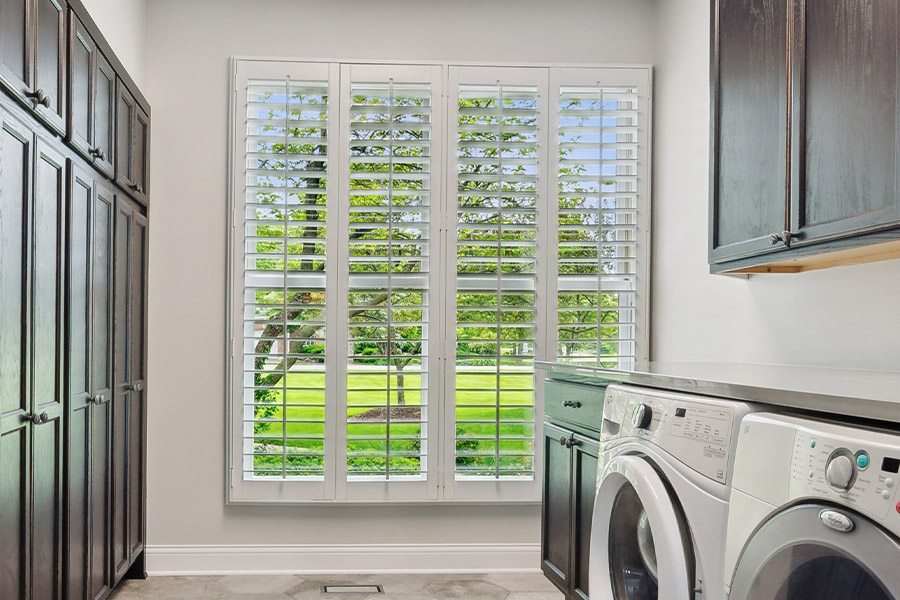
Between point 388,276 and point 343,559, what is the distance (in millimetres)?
1274

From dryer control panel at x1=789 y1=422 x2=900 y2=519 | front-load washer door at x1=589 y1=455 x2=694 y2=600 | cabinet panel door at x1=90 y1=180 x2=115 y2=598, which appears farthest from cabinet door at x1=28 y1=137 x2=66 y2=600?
dryer control panel at x1=789 y1=422 x2=900 y2=519

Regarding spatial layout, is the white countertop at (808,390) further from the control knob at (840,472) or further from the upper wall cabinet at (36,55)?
the upper wall cabinet at (36,55)

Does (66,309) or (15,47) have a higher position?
(15,47)

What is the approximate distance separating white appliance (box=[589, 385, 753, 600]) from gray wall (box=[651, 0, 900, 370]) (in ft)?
2.23

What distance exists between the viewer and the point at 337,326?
3295mm

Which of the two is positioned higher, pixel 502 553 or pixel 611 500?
pixel 611 500

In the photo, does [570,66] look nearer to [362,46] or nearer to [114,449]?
[362,46]

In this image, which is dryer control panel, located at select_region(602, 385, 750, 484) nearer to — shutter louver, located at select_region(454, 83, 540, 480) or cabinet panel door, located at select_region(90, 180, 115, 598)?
shutter louver, located at select_region(454, 83, 540, 480)

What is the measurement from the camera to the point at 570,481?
2432mm

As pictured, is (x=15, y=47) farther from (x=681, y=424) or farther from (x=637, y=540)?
(x=637, y=540)

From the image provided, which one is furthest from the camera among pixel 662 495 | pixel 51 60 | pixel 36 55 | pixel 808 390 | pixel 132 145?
pixel 132 145

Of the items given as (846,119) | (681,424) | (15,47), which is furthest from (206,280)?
(846,119)

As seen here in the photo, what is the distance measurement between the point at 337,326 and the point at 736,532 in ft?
7.46

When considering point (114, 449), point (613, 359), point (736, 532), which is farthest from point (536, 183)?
point (736, 532)
